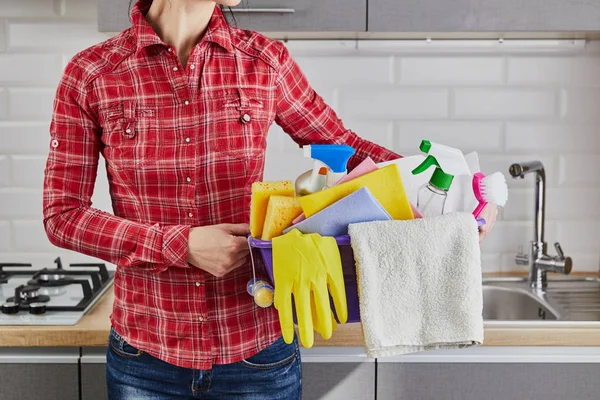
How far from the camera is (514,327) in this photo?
1600 mm

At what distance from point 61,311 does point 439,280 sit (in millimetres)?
966

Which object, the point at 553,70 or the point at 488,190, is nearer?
the point at 488,190

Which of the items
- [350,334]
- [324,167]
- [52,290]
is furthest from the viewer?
[52,290]

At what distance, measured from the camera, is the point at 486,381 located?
160 cm

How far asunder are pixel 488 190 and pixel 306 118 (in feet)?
1.37

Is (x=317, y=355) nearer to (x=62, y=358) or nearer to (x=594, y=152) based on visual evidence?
(x=62, y=358)

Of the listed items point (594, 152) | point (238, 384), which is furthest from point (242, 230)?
point (594, 152)

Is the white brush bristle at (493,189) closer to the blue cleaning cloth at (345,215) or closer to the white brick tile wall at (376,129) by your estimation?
the blue cleaning cloth at (345,215)

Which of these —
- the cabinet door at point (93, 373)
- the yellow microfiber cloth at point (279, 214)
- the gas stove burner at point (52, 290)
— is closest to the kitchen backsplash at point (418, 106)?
the gas stove burner at point (52, 290)

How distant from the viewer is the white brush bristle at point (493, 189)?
1.10 metres

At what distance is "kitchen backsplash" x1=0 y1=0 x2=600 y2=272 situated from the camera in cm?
205

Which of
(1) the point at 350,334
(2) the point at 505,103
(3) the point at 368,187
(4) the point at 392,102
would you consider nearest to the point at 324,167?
(3) the point at 368,187

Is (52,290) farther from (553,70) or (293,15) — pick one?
(553,70)

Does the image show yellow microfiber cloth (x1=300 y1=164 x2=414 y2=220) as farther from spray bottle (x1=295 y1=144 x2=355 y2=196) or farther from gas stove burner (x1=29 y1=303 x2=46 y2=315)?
gas stove burner (x1=29 y1=303 x2=46 y2=315)
